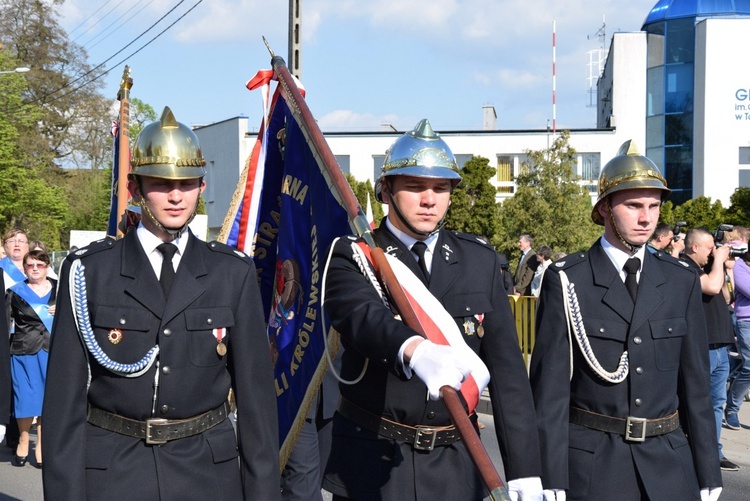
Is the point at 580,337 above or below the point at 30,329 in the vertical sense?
above

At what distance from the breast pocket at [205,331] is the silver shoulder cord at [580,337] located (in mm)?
1520

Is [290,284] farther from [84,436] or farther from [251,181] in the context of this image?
[84,436]

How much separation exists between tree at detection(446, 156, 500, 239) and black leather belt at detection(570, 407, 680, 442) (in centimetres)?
3289

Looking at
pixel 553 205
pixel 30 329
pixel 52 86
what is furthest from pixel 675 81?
pixel 30 329

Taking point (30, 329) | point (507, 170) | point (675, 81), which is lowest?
point (30, 329)

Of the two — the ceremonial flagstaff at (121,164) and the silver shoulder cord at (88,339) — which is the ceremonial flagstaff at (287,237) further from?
the ceremonial flagstaff at (121,164)

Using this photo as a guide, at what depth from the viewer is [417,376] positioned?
3732 millimetres

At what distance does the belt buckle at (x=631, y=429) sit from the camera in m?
4.42

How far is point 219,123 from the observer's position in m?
54.2

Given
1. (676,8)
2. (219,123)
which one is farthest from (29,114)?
(676,8)

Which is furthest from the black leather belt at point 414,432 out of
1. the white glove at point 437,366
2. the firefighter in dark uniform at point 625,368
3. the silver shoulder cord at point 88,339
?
the silver shoulder cord at point 88,339

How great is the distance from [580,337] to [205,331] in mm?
1632

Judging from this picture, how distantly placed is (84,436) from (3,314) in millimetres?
2971

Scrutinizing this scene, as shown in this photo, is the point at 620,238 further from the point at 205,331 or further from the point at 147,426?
the point at 147,426
